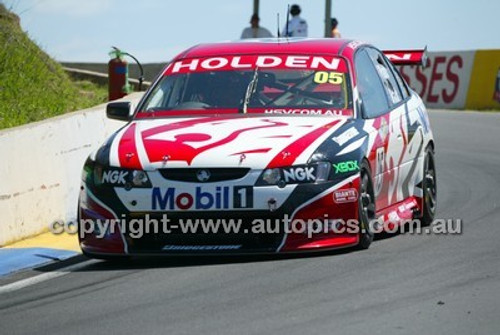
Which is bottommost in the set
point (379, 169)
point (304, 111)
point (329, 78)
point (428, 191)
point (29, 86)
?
point (29, 86)

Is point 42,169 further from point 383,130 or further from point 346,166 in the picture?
point 346,166

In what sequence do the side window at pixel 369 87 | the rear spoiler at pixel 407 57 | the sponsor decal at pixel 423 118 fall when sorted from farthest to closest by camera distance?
the rear spoiler at pixel 407 57, the sponsor decal at pixel 423 118, the side window at pixel 369 87

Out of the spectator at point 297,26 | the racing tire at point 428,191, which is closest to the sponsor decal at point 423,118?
the racing tire at point 428,191

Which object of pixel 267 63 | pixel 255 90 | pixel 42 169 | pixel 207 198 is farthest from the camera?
pixel 42 169

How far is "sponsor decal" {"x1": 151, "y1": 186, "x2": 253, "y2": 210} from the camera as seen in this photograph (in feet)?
29.1

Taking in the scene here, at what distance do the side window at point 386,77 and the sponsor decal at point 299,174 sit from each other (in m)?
2.18

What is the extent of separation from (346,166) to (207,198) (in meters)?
0.96

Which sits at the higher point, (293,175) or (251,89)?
(251,89)

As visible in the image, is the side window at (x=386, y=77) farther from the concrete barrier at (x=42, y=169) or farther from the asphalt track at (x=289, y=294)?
the concrete barrier at (x=42, y=169)

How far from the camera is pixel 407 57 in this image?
12.6 meters

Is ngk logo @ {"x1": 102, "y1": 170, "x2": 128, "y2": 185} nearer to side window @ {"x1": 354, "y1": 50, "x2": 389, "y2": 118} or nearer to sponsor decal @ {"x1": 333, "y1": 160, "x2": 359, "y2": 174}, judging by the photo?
sponsor decal @ {"x1": 333, "y1": 160, "x2": 359, "y2": 174}

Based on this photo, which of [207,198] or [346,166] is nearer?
[207,198]

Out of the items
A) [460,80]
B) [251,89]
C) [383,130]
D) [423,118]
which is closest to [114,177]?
[251,89]

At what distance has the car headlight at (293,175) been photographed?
29.1 feet
